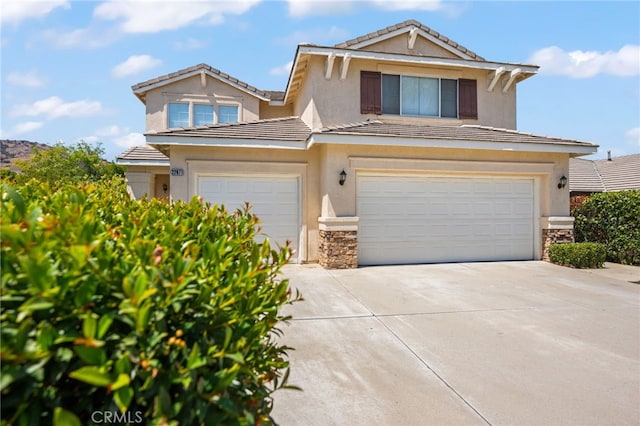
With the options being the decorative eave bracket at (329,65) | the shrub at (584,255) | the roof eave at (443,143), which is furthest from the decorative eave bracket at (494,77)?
the shrub at (584,255)

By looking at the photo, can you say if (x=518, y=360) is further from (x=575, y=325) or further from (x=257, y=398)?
(x=257, y=398)

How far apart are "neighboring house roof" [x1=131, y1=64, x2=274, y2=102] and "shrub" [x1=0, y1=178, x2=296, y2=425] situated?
15389 millimetres

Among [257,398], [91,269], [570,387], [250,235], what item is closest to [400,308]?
[570,387]

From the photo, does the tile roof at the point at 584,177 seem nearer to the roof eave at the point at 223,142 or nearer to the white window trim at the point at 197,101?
the roof eave at the point at 223,142

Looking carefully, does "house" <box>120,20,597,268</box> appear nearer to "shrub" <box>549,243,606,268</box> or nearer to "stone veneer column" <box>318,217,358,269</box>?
"stone veneer column" <box>318,217,358,269</box>

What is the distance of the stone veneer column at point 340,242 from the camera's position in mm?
10523

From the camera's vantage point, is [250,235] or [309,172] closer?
[250,235]

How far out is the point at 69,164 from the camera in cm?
2198

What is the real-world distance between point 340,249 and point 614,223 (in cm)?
902

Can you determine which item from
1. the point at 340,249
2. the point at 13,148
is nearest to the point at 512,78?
the point at 340,249

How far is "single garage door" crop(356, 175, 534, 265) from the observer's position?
36.4ft

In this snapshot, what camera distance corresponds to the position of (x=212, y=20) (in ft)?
26.4

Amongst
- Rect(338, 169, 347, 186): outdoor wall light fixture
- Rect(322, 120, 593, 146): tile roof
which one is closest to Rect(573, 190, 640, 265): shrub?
Rect(322, 120, 593, 146): tile roof

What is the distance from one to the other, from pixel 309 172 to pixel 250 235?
8.55 metres
